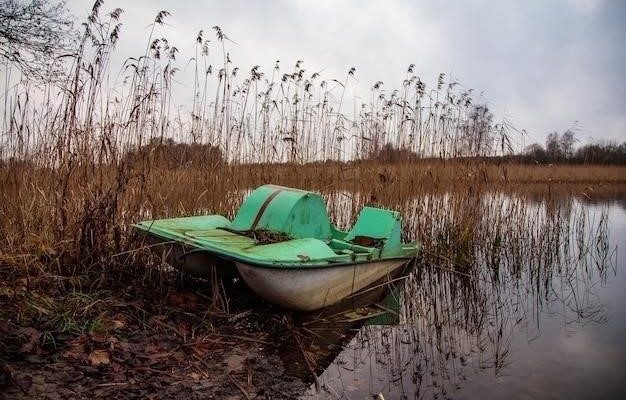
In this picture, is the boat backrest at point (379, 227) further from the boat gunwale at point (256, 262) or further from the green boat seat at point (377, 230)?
the boat gunwale at point (256, 262)

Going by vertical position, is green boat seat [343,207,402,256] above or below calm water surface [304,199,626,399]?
above

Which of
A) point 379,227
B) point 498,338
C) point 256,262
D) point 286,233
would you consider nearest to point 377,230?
point 379,227

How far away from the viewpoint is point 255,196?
4.05 meters

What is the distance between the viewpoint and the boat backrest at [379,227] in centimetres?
438

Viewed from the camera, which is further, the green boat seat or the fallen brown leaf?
the green boat seat

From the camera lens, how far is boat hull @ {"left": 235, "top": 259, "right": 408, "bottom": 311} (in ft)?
9.93

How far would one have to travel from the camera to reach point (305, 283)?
320cm

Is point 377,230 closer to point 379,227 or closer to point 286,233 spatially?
point 379,227

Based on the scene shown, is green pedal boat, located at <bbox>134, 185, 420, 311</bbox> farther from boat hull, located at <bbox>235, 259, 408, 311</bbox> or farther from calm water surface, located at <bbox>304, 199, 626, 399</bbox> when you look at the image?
calm water surface, located at <bbox>304, 199, 626, 399</bbox>

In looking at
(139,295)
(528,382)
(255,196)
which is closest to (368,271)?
(255,196)

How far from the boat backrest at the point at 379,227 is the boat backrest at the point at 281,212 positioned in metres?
0.61

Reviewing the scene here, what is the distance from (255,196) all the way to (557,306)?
3.36 m

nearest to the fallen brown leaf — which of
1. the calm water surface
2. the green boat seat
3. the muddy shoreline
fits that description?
the muddy shoreline

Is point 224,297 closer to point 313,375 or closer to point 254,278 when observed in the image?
point 254,278
